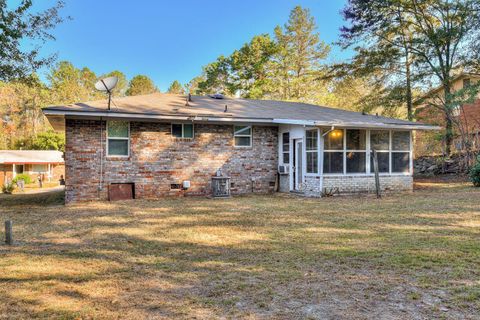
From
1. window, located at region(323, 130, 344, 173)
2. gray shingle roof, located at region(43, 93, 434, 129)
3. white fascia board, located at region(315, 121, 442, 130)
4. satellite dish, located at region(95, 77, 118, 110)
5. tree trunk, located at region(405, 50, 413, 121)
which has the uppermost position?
tree trunk, located at region(405, 50, 413, 121)

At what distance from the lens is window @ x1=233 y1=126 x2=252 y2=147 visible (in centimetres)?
1356

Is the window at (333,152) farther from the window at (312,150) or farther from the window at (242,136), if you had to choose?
the window at (242,136)

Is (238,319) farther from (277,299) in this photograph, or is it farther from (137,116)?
(137,116)

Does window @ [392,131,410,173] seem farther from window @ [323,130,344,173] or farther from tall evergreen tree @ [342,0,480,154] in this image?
tall evergreen tree @ [342,0,480,154]

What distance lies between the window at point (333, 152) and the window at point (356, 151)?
0.96ft

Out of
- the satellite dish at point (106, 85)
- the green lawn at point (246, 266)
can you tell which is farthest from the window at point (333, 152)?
the satellite dish at point (106, 85)

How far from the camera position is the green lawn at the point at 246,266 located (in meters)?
3.23

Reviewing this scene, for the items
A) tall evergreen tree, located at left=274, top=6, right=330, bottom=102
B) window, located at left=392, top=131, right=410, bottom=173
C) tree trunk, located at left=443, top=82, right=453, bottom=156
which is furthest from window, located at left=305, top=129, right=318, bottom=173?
tall evergreen tree, located at left=274, top=6, right=330, bottom=102

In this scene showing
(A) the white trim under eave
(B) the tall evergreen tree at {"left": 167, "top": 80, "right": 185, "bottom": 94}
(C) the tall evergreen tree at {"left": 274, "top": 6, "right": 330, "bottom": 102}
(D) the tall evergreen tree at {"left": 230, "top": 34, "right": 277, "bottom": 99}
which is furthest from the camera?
(B) the tall evergreen tree at {"left": 167, "top": 80, "right": 185, "bottom": 94}

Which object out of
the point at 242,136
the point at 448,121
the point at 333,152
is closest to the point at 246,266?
the point at 333,152

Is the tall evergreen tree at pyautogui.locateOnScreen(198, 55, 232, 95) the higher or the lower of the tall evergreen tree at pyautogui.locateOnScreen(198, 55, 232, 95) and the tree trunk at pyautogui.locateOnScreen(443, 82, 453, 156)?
the higher

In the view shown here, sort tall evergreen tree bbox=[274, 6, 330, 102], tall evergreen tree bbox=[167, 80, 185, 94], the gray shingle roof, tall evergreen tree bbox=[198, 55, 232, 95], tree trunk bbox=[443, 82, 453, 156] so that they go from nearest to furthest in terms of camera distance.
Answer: the gray shingle roof → tree trunk bbox=[443, 82, 453, 156] → tall evergreen tree bbox=[274, 6, 330, 102] → tall evergreen tree bbox=[198, 55, 232, 95] → tall evergreen tree bbox=[167, 80, 185, 94]

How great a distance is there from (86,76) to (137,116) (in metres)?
34.8

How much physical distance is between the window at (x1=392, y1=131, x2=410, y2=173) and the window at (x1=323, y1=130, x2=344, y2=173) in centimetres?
225
